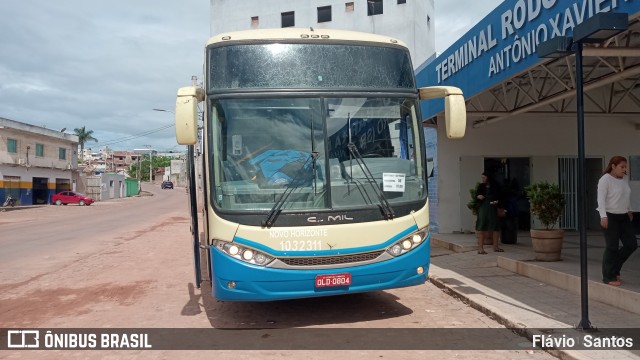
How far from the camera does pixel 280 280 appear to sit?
550cm

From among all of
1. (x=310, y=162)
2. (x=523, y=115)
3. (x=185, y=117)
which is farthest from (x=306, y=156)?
(x=523, y=115)

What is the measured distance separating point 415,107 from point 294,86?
57.5 inches

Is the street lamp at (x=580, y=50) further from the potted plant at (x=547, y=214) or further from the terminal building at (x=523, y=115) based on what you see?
the potted plant at (x=547, y=214)

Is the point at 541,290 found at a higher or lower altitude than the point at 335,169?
lower

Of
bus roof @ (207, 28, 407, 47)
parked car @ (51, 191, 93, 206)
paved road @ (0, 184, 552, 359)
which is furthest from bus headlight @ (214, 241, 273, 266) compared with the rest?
parked car @ (51, 191, 93, 206)

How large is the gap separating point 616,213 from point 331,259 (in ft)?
12.3

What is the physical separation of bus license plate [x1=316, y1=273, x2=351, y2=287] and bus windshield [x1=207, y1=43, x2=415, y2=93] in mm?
2097

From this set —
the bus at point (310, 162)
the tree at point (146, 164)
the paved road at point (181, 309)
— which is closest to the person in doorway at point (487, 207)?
the paved road at point (181, 309)

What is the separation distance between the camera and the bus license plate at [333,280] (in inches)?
219

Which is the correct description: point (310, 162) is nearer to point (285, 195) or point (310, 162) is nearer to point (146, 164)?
point (285, 195)

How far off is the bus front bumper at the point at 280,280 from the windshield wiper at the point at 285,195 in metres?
0.49

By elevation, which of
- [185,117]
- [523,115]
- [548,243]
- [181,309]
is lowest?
[181,309]

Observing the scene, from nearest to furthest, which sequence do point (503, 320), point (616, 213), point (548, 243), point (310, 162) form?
point (310, 162), point (503, 320), point (616, 213), point (548, 243)

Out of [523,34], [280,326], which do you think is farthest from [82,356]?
[523,34]
